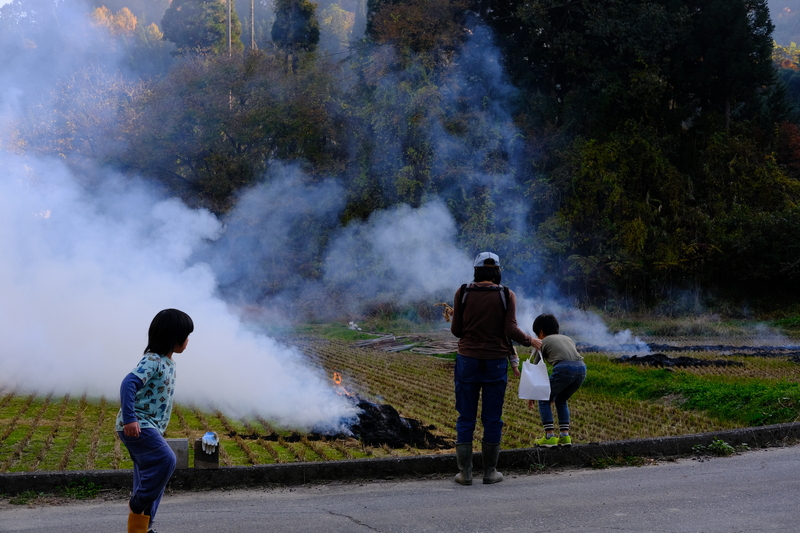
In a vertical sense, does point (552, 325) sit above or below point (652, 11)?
below

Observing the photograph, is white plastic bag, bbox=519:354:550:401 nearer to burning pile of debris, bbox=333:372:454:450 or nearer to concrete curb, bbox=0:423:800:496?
concrete curb, bbox=0:423:800:496

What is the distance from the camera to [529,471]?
658 cm

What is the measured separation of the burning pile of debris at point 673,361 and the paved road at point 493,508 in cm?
959

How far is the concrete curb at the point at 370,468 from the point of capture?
5688 mm

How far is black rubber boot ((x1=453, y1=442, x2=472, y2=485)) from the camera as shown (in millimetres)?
6020

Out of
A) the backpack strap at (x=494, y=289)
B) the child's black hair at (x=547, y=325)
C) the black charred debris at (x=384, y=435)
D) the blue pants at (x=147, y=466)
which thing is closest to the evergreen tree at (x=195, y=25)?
the black charred debris at (x=384, y=435)

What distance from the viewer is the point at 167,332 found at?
434 centimetres

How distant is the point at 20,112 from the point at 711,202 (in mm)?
27825

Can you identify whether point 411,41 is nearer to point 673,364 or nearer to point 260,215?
point 260,215

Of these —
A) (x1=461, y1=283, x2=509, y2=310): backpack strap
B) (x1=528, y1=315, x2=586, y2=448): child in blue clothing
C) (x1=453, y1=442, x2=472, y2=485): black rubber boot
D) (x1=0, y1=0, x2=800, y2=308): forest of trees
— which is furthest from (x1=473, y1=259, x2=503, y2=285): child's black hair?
(x1=0, y1=0, x2=800, y2=308): forest of trees

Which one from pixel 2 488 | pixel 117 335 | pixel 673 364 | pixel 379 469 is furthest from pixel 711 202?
pixel 2 488

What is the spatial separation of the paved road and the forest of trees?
2382 centimetres

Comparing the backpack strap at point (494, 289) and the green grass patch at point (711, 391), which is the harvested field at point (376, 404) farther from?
the backpack strap at point (494, 289)

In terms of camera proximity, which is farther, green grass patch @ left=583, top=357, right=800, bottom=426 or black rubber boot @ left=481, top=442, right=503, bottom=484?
green grass patch @ left=583, top=357, right=800, bottom=426
